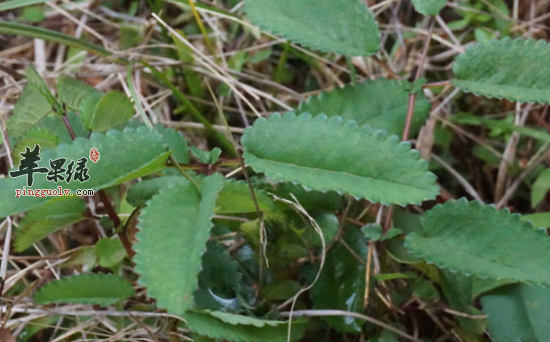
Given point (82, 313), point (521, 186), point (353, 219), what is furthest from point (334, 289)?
point (521, 186)

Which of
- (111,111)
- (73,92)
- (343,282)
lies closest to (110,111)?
(111,111)

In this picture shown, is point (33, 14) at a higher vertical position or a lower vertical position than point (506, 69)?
higher

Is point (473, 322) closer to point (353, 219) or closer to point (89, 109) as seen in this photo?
point (353, 219)

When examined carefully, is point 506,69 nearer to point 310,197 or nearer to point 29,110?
point 310,197

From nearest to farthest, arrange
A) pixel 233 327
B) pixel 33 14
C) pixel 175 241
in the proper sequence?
1. pixel 175 241
2. pixel 233 327
3. pixel 33 14

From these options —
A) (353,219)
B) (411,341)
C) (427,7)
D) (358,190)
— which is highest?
(427,7)

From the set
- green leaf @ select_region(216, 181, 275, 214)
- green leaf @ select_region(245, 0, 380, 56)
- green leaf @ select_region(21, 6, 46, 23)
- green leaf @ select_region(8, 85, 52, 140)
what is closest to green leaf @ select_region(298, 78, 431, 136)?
green leaf @ select_region(245, 0, 380, 56)
